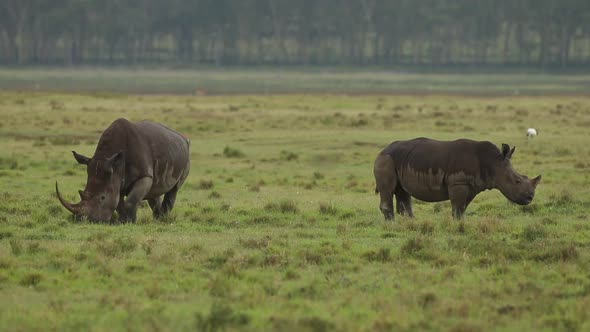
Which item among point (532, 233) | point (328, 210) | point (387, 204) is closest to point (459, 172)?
point (387, 204)

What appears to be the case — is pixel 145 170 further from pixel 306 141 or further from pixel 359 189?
pixel 306 141

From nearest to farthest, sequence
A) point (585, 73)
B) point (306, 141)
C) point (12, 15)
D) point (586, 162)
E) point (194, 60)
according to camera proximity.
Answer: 1. point (586, 162)
2. point (306, 141)
3. point (585, 73)
4. point (12, 15)
5. point (194, 60)

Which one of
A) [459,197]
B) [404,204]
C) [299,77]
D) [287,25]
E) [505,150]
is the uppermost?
[505,150]

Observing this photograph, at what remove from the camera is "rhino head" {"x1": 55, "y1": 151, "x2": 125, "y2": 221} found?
16.7 metres

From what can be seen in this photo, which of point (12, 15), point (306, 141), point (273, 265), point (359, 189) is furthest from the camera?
point (12, 15)

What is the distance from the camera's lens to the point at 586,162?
2988cm

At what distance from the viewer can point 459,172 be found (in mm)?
17250

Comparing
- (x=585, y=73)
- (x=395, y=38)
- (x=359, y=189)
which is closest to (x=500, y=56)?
(x=395, y=38)

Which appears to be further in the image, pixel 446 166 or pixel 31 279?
pixel 446 166

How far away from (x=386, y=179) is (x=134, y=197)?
146 inches

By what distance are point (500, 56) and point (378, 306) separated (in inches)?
5893

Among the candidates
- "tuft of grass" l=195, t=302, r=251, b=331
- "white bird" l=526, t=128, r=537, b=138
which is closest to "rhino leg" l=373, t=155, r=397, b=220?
"tuft of grass" l=195, t=302, r=251, b=331

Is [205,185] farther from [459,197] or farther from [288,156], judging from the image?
[459,197]

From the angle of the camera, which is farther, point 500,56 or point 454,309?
point 500,56
